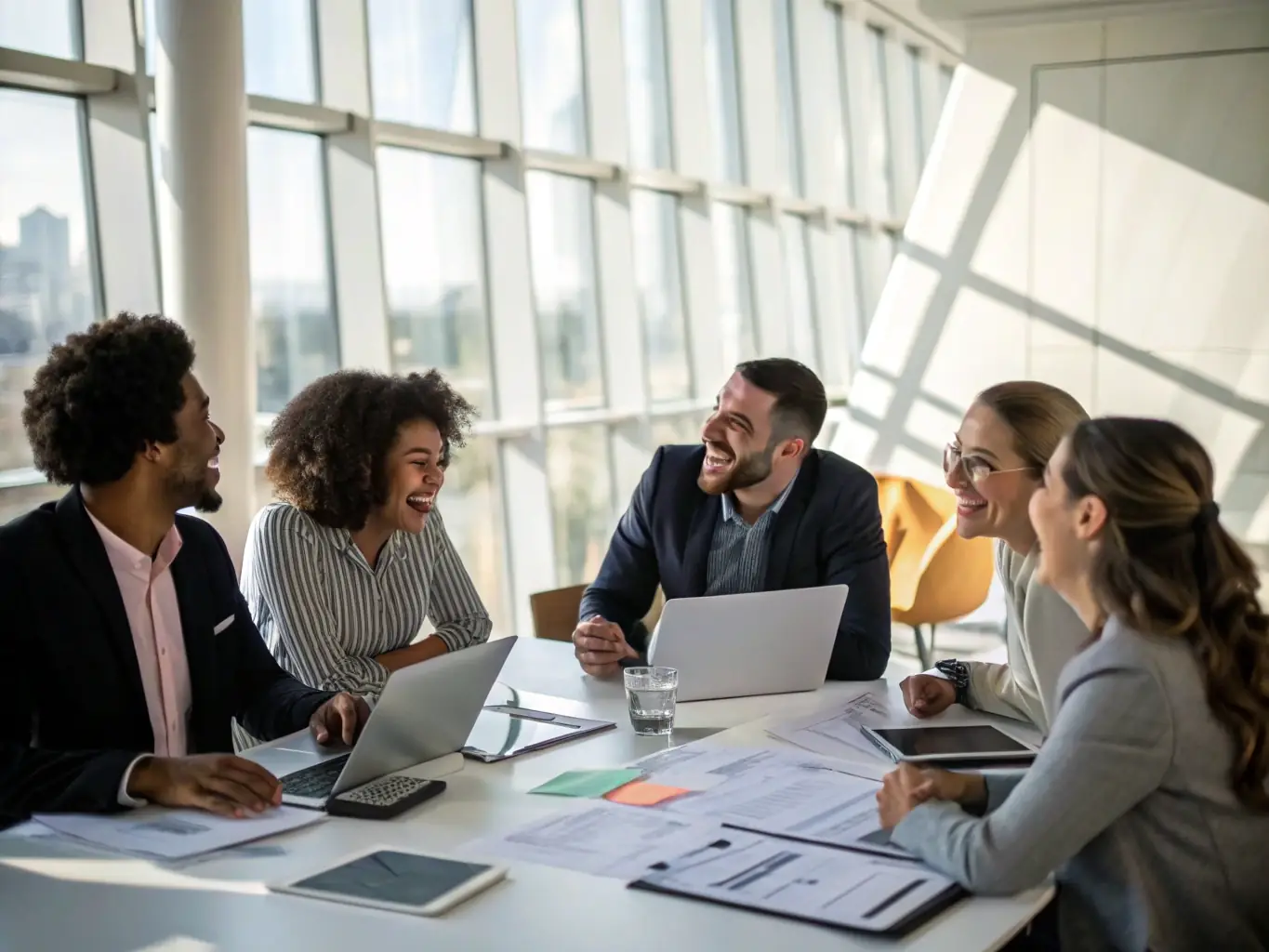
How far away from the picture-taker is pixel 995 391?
2756mm

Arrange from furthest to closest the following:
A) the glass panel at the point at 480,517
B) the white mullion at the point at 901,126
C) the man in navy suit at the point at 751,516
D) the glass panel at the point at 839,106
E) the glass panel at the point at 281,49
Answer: the white mullion at the point at 901,126 → the glass panel at the point at 839,106 → the glass panel at the point at 480,517 → the glass panel at the point at 281,49 → the man in navy suit at the point at 751,516

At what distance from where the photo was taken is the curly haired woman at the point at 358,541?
9.96 ft

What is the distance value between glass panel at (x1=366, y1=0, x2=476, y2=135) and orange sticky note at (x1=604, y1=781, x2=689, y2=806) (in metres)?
4.63

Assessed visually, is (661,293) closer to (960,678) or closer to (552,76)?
(552,76)

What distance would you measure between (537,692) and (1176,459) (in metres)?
1.47

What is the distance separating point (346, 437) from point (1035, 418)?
153 centimetres

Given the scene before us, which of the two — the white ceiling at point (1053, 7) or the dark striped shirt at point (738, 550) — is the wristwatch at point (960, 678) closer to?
the dark striped shirt at point (738, 550)

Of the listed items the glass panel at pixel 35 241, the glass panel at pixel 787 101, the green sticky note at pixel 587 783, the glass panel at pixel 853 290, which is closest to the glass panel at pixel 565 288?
the glass panel at pixel 787 101

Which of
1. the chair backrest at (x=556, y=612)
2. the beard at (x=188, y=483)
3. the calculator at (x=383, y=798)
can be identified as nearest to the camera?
the calculator at (x=383, y=798)

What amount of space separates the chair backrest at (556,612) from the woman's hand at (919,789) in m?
1.88

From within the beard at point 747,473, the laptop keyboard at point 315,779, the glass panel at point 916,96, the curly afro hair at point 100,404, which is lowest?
the laptop keyboard at point 315,779

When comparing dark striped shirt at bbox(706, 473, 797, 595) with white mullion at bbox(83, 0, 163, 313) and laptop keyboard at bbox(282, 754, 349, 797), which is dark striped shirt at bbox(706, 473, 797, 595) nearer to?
laptop keyboard at bbox(282, 754, 349, 797)

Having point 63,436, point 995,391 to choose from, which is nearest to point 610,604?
point 995,391

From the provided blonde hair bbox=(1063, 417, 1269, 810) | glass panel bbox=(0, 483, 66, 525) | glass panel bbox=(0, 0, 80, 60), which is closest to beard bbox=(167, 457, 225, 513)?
blonde hair bbox=(1063, 417, 1269, 810)
